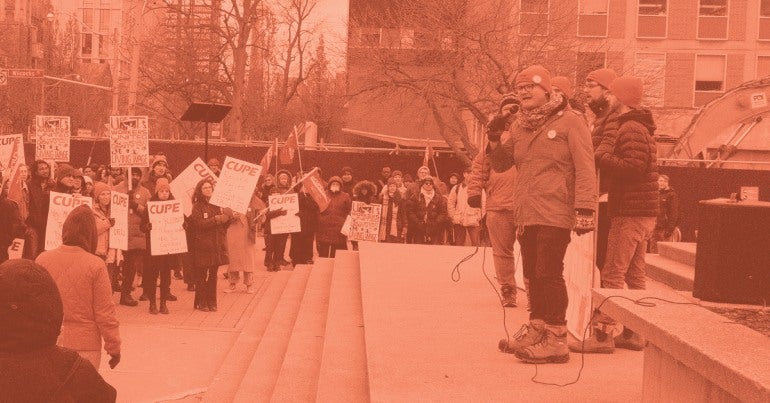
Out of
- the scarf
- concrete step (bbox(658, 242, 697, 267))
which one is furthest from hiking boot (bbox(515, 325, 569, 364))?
concrete step (bbox(658, 242, 697, 267))

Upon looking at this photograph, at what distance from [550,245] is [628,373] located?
3.17 ft

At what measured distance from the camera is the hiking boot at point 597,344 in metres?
8.33

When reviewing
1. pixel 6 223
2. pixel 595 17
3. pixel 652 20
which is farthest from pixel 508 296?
pixel 652 20

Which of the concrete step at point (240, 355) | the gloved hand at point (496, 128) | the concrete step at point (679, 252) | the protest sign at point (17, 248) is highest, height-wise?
the gloved hand at point (496, 128)

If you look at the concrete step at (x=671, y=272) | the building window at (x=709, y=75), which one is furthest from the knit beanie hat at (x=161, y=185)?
the building window at (x=709, y=75)

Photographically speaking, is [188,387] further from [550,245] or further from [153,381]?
[550,245]

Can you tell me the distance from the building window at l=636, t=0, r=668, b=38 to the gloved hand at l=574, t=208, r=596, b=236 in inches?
1669

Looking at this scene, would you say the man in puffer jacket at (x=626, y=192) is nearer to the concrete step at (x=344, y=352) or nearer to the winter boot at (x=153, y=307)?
the concrete step at (x=344, y=352)

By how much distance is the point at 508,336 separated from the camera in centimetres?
875

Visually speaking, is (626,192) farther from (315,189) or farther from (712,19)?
(712,19)

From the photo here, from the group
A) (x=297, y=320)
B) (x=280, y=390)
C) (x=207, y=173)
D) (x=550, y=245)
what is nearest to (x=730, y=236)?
(x=550, y=245)

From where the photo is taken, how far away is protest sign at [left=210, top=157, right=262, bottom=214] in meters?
16.4

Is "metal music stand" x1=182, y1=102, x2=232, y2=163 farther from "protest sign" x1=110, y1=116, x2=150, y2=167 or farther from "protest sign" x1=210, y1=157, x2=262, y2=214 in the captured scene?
"protest sign" x1=210, y1=157, x2=262, y2=214

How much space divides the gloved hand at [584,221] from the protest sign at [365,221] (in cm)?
1480
